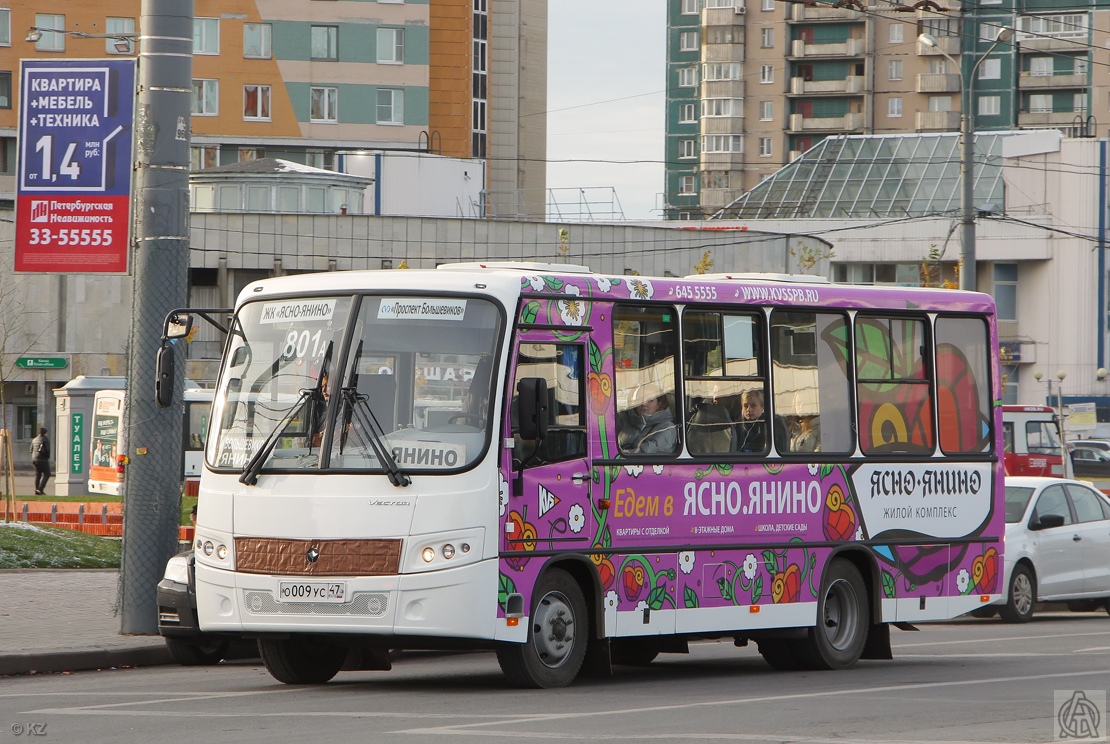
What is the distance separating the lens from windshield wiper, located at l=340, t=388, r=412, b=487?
11039 millimetres

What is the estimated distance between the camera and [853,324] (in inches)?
556

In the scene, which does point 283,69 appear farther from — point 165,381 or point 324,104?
point 165,381

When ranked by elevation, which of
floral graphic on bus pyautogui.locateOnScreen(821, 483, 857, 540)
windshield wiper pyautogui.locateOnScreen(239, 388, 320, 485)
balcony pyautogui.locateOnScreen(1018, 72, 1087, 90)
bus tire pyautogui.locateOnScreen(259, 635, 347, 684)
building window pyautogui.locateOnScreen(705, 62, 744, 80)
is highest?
building window pyautogui.locateOnScreen(705, 62, 744, 80)

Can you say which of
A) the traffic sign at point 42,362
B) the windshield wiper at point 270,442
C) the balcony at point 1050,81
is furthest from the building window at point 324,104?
the windshield wiper at point 270,442

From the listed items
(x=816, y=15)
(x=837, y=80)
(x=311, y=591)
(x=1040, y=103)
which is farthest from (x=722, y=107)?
(x=311, y=591)

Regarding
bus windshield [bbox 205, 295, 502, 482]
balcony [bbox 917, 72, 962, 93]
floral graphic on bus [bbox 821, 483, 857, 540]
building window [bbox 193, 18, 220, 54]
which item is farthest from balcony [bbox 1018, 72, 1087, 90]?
bus windshield [bbox 205, 295, 502, 482]

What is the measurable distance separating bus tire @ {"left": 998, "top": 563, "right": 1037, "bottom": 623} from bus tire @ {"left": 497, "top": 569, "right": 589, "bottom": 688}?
9.18 meters

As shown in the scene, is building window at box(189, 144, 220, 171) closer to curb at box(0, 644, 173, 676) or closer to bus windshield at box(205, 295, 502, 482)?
curb at box(0, 644, 173, 676)

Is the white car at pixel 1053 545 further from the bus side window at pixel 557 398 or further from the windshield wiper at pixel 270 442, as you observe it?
the windshield wiper at pixel 270 442

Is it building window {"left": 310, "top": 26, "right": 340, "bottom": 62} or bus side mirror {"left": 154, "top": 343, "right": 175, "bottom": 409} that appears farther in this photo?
building window {"left": 310, "top": 26, "right": 340, "bottom": 62}

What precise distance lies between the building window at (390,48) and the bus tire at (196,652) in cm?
5955

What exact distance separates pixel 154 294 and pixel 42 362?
38.3 metres

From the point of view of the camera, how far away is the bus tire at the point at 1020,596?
19734mm

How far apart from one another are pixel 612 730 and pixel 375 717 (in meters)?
1.47
